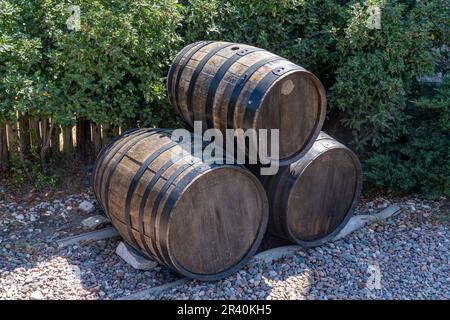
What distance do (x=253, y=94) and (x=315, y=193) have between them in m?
1.09

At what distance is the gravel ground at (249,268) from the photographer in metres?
4.05

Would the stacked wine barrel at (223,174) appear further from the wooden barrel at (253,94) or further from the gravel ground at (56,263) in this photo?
the gravel ground at (56,263)

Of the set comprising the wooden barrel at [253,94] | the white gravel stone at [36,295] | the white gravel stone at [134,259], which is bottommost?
the white gravel stone at [36,295]

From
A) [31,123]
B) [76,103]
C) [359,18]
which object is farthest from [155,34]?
[359,18]

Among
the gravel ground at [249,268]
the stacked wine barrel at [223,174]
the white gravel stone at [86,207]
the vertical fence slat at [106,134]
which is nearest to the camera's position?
the stacked wine barrel at [223,174]

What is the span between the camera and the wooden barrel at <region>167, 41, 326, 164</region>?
12.7 ft

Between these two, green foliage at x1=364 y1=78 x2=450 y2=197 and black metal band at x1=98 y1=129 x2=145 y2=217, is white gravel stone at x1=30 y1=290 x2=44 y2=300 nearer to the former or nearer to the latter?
black metal band at x1=98 y1=129 x2=145 y2=217

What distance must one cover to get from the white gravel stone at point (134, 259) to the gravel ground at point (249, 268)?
0.14ft

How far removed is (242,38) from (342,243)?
2.06 metres

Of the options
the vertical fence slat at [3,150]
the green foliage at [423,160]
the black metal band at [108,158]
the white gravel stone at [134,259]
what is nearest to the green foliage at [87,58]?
the vertical fence slat at [3,150]

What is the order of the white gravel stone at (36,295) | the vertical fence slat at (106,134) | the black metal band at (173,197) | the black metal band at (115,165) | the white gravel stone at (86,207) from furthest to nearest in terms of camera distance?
the vertical fence slat at (106,134)
the white gravel stone at (86,207)
the black metal band at (115,165)
the white gravel stone at (36,295)
the black metal band at (173,197)

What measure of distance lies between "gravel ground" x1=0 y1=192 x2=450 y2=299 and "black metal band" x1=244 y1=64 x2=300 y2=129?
45.0 inches

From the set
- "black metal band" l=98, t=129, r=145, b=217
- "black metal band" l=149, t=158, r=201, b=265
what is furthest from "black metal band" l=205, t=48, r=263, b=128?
"black metal band" l=98, t=129, r=145, b=217

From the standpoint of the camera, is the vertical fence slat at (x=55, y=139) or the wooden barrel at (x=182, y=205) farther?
the vertical fence slat at (x=55, y=139)
